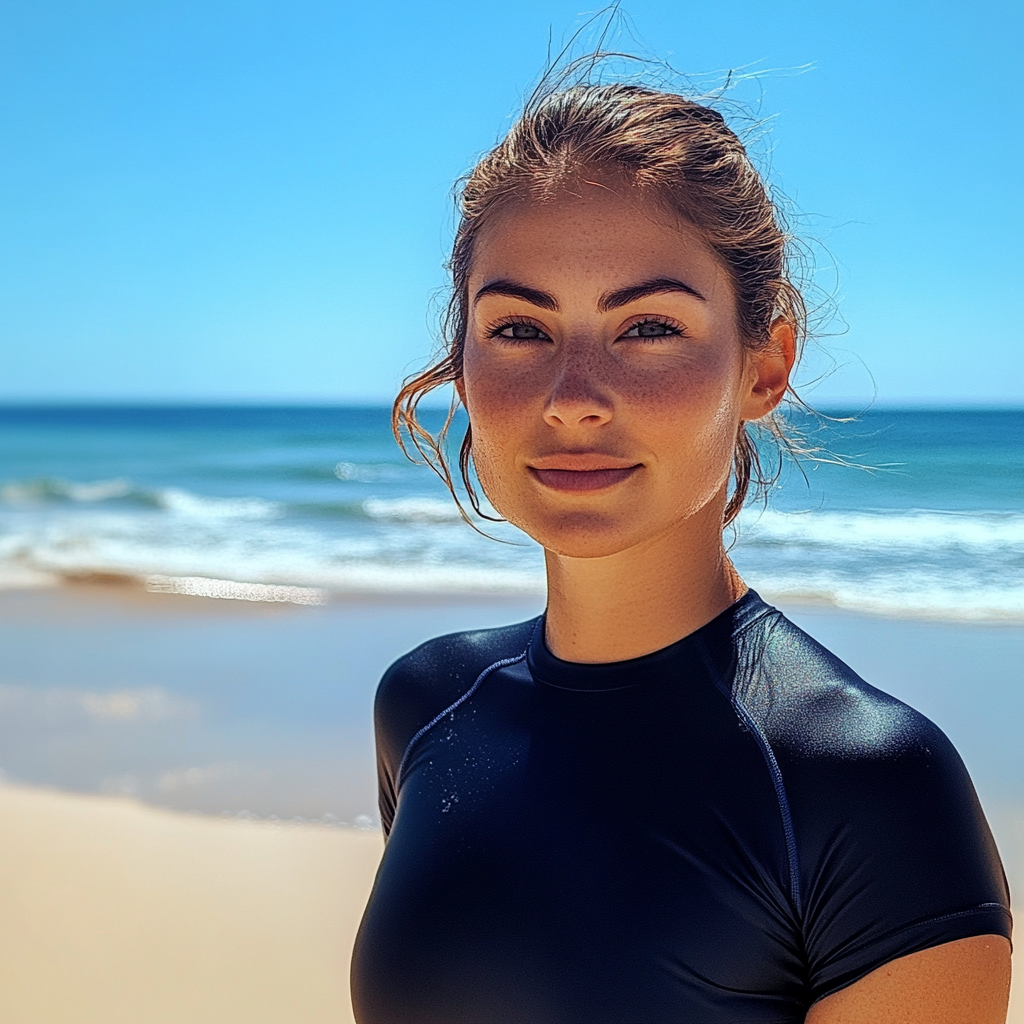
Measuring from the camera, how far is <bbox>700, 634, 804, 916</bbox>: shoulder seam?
4.31ft

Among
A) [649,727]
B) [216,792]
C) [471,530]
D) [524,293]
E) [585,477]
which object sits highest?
[471,530]

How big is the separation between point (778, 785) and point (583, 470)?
1.46 ft

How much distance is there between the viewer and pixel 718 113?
5.61 feet

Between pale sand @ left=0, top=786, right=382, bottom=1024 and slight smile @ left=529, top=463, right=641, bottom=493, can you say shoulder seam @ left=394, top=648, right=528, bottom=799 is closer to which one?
slight smile @ left=529, top=463, right=641, bottom=493

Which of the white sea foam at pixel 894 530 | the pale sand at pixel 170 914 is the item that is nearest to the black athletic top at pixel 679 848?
the pale sand at pixel 170 914

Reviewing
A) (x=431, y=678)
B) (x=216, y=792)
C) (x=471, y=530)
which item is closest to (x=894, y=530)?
(x=471, y=530)

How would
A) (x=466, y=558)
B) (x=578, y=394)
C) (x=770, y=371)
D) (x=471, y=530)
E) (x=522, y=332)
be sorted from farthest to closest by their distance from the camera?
(x=471, y=530), (x=466, y=558), (x=770, y=371), (x=522, y=332), (x=578, y=394)

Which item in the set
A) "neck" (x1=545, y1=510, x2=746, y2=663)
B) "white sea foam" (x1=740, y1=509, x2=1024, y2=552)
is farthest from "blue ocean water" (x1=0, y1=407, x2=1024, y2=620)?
"neck" (x1=545, y1=510, x2=746, y2=663)

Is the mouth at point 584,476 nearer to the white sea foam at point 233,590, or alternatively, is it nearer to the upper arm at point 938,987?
the upper arm at point 938,987

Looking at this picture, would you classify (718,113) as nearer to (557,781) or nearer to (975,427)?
(557,781)

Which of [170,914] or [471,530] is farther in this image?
[471,530]

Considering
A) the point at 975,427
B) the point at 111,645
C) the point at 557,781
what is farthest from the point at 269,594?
the point at 975,427

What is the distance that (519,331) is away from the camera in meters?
1.59

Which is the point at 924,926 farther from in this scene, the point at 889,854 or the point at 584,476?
the point at 584,476
